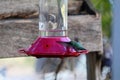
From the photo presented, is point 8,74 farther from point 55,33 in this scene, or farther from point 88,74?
point 55,33

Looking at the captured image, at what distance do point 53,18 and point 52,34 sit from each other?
8 cm

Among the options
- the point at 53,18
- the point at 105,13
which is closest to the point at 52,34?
the point at 53,18

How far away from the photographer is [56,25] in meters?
1.15

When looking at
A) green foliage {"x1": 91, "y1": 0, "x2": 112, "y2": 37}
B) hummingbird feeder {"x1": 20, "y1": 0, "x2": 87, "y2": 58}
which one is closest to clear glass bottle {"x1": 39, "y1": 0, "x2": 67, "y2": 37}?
hummingbird feeder {"x1": 20, "y1": 0, "x2": 87, "y2": 58}

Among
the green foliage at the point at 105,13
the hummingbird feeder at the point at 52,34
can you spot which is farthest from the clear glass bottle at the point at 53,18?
the green foliage at the point at 105,13

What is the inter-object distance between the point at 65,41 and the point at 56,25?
0.11 m

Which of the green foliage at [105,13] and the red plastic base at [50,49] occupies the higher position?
the green foliage at [105,13]

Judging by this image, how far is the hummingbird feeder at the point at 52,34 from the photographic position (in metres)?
1.01

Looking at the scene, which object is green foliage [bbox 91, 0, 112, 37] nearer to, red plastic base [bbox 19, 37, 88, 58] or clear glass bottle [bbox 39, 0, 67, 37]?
clear glass bottle [bbox 39, 0, 67, 37]

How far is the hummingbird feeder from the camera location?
1.01m

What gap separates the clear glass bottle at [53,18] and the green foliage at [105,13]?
556 mm

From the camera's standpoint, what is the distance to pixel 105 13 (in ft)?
6.06

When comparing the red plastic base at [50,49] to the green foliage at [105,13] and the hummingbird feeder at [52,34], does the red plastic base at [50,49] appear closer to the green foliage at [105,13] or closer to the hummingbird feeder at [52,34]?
the hummingbird feeder at [52,34]

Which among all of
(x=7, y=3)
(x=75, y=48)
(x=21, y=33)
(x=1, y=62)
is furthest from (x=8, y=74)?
(x=75, y=48)
